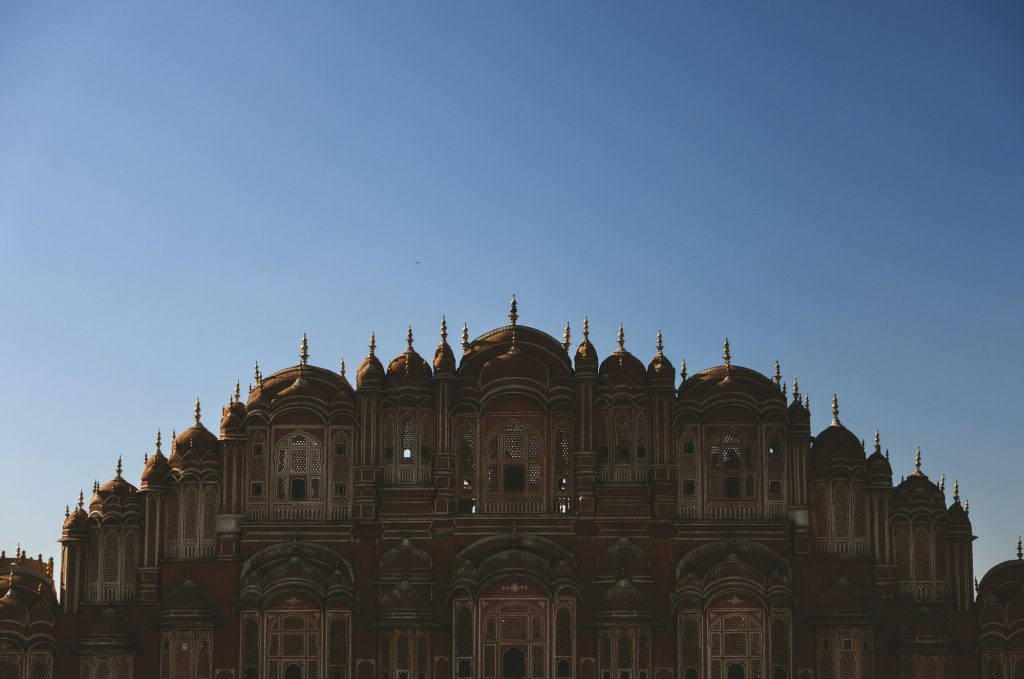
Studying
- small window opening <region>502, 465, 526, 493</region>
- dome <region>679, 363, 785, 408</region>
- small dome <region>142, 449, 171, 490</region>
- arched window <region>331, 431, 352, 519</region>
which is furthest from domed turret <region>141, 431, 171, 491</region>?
dome <region>679, 363, 785, 408</region>

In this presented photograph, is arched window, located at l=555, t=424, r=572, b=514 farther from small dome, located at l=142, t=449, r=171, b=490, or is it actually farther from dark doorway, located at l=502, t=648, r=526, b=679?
small dome, located at l=142, t=449, r=171, b=490

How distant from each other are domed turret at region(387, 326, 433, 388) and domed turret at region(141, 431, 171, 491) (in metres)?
→ 8.05

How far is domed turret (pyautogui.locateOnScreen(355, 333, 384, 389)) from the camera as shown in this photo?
59.5 metres

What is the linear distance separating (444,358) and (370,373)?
250 centimetres

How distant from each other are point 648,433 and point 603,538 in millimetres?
3776

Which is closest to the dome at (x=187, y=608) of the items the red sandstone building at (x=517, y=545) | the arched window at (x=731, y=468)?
the red sandstone building at (x=517, y=545)

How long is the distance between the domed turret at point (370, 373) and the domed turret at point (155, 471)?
6.97m

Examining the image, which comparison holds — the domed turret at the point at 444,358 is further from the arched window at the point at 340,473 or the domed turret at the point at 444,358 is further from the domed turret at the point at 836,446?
the domed turret at the point at 836,446

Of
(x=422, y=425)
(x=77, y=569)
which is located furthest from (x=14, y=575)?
(x=422, y=425)

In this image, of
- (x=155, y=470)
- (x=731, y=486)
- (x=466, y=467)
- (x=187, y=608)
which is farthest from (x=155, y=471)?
(x=731, y=486)

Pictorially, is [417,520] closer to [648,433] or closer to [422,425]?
[422,425]

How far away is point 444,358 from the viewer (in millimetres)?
59719

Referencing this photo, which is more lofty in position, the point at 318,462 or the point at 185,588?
the point at 318,462

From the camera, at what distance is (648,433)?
5922 cm
